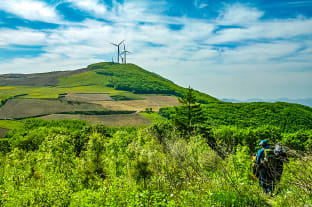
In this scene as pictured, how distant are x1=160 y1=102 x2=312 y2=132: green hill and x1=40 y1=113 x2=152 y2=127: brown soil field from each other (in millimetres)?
10899

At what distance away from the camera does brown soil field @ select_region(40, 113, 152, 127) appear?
62.9 meters

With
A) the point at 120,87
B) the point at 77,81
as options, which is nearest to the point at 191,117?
the point at 120,87

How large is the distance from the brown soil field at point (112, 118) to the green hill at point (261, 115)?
10899 mm

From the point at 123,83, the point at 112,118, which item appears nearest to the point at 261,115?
the point at 112,118

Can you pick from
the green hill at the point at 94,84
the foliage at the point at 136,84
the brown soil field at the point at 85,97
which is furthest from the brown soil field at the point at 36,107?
the foliage at the point at 136,84

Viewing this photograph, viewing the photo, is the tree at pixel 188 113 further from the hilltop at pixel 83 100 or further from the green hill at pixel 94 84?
the green hill at pixel 94 84

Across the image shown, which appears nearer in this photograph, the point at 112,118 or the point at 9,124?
the point at 9,124

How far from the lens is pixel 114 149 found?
1391cm

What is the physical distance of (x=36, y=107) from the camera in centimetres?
7444

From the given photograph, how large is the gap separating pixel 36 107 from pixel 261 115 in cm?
6645

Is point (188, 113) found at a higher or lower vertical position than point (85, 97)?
lower

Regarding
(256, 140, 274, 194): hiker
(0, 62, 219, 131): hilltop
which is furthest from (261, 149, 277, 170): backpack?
(0, 62, 219, 131): hilltop

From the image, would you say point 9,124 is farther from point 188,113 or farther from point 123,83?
point 123,83

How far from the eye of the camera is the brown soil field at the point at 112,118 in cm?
6294
